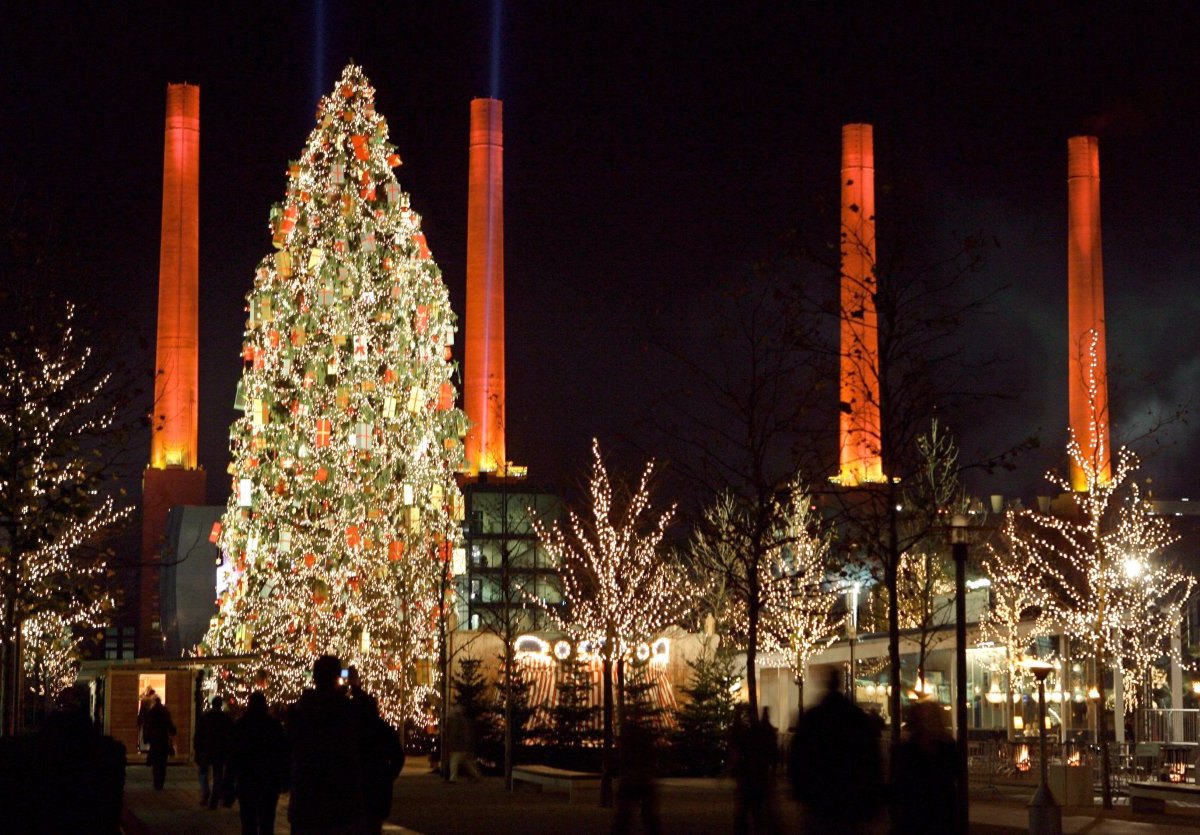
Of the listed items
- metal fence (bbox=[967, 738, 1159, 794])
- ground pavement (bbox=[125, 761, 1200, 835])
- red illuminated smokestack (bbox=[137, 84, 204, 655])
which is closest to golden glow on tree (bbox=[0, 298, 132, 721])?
ground pavement (bbox=[125, 761, 1200, 835])

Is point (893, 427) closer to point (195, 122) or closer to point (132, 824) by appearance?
point (132, 824)

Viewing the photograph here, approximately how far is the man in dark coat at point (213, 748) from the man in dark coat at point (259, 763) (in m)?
7.54

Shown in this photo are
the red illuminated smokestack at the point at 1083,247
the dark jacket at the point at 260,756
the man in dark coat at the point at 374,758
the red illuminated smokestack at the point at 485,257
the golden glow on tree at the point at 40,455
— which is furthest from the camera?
the red illuminated smokestack at the point at 485,257

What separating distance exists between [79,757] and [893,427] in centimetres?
1385

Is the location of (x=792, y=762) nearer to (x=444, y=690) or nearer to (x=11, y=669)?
(x=11, y=669)

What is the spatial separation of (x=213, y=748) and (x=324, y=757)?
54.2 feet

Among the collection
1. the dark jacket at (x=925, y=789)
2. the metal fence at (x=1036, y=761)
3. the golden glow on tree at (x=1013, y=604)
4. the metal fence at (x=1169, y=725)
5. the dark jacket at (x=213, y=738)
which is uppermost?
the golden glow on tree at (x=1013, y=604)

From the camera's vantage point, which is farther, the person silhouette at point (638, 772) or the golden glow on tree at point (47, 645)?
the golden glow on tree at point (47, 645)

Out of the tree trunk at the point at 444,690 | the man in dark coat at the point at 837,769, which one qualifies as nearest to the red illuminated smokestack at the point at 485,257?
the tree trunk at the point at 444,690

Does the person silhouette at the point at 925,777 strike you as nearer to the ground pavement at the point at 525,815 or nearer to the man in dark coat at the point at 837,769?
the man in dark coat at the point at 837,769

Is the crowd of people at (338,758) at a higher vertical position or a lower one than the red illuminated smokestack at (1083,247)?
lower

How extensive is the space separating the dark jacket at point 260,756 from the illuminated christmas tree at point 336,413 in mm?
20445

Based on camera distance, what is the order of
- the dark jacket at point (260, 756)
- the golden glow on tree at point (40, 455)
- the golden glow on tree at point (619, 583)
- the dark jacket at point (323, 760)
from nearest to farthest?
the dark jacket at point (323, 760)
the dark jacket at point (260, 756)
the golden glow on tree at point (40, 455)
the golden glow on tree at point (619, 583)

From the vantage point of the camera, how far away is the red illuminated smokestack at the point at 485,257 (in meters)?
89.2
